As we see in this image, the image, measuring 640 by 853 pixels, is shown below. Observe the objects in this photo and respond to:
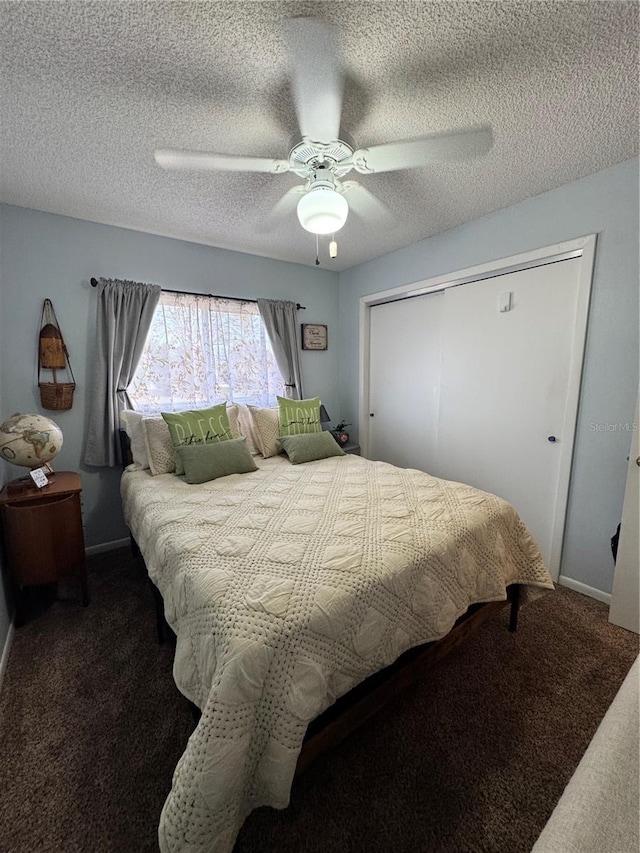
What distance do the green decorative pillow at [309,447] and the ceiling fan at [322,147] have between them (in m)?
1.53

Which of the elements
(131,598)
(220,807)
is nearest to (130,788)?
(220,807)

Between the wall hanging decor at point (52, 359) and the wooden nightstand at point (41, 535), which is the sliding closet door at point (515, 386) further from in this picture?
the wall hanging decor at point (52, 359)

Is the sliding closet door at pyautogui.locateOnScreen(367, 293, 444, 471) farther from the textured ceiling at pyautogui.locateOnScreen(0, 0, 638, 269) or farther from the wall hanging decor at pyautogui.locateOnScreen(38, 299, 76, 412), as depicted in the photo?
the wall hanging decor at pyautogui.locateOnScreen(38, 299, 76, 412)

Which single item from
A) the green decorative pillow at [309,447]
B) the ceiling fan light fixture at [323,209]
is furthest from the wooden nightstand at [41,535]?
the ceiling fan light fixture at [323,209]

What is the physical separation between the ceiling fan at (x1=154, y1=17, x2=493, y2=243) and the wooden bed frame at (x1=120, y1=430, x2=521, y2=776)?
1.90 meters

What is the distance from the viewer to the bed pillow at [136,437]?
247 cm

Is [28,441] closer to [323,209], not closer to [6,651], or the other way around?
[6,651]

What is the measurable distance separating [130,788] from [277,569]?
35.3 inches

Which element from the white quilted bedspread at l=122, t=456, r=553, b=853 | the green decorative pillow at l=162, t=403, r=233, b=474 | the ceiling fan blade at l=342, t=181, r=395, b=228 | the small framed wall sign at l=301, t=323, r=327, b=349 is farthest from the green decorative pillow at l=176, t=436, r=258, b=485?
the ceiling fan blade at l=342, t=181, r=395, b=228

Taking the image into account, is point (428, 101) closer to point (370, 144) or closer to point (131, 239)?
point (370, 144)

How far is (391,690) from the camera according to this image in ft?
4.26

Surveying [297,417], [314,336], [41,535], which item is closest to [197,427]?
[297,417]

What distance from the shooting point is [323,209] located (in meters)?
1.52

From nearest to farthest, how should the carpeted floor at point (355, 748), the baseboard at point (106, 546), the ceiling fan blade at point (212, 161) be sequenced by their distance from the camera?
the carpeted floor at point (355, 748) → the ceiling fan blade at point (212, 161) → the baseboard at point (106, 546)
